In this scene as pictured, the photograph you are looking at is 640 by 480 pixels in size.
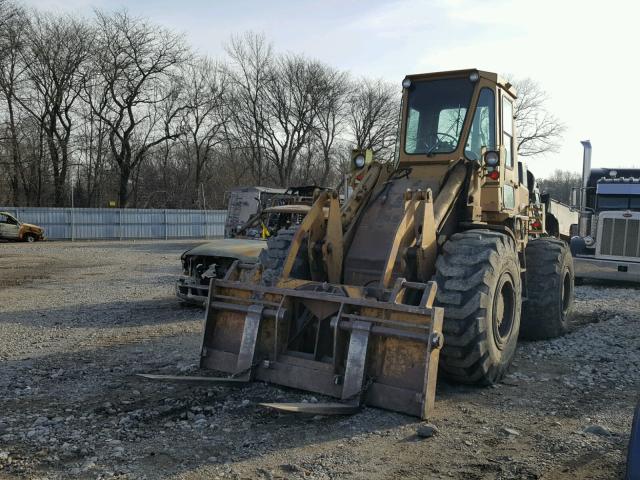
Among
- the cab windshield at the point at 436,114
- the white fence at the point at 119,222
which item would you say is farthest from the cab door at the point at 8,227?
the cab windshield at the point at 436,114

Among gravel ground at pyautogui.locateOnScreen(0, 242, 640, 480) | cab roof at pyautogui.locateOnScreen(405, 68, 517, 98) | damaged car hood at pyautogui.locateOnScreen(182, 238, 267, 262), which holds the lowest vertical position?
gravel ground at pyautogui.locateOnScreen(0, 242, 640, 480)

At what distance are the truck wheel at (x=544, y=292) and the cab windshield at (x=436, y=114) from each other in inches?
82.2

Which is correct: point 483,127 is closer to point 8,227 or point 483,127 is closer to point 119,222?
point 8,227

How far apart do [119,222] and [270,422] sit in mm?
29317

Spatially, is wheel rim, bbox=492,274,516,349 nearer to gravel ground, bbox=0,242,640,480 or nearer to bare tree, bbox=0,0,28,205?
gravel ground, bbox=0,242,640,480

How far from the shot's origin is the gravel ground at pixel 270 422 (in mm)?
3939

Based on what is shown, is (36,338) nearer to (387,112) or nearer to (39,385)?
(39,385)

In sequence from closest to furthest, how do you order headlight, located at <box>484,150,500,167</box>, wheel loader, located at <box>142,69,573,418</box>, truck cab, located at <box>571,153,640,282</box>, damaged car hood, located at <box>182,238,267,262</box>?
wheel loader, located at <box>142,69,573,418</box>
headlight, located at <box>484,150,500,167</box>
damaged car hood, located at <box>182,238,267,262</box>
truck cab, located at <box>571,153,640,282</box>

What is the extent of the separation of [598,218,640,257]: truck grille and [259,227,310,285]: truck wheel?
9.24 m

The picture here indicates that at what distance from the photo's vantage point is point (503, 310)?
6000mm

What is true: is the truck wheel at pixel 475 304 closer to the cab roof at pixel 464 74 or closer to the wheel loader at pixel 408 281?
the wheel loader at pixel 408 281

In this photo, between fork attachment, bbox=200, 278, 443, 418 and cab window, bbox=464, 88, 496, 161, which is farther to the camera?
cab window, bbox=464, 88, 496, 161

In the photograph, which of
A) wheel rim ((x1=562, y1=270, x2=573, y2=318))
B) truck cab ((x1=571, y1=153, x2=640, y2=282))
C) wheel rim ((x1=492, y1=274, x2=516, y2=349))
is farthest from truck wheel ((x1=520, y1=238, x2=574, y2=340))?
truck cab ((x1=571, y1=153, x2=640, y2=282))

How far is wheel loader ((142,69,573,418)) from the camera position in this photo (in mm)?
4836
